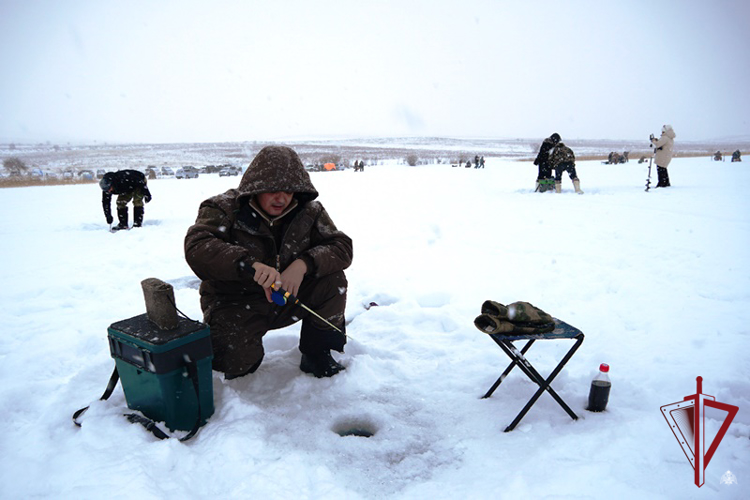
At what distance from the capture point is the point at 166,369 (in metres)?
1.96

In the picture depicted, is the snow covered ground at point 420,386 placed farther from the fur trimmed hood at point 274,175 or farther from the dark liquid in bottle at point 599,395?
the fur trimmed hood at point 274,175

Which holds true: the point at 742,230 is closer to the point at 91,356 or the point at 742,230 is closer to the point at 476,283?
the point at 476,283

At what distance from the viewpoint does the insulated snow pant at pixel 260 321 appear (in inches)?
95.8

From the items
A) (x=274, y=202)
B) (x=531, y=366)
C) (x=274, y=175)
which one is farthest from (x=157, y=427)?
(x=531, y=366)

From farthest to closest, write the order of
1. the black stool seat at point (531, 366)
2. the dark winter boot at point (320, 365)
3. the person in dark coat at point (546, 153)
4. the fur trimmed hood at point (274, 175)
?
the person in dark coat at point (546, 153)
the dark winter boot at point (320, 365)
the fur trimmed hood at point (274, 175)
the black stool seat at point (531, 366)

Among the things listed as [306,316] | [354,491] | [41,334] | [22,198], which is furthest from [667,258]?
[22,198]

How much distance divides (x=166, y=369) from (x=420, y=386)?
1.49m

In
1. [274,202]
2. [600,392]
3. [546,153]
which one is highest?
[546,153]

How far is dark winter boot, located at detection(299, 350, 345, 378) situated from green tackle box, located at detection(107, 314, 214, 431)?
2.24ft

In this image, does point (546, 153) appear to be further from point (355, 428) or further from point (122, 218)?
point (355, 428)

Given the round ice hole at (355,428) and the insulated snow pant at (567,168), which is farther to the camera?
the insulated snow pant at (567,168)

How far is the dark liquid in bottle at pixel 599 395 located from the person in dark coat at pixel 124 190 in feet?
24.8

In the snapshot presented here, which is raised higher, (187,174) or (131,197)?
(131,197)

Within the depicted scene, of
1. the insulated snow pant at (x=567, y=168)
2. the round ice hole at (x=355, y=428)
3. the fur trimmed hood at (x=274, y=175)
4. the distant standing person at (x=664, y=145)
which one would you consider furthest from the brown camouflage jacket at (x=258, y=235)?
the distant standing person at (x=664, y=145)
